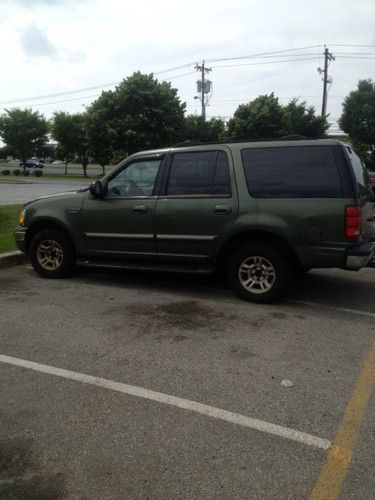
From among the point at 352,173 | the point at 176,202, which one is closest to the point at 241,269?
the point at 176,202

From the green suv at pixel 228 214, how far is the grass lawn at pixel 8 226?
1610 mm

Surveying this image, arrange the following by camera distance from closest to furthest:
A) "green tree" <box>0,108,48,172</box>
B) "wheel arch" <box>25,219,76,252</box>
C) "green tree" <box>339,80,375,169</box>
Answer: "wheel arch" <box>25,219,76,252</box> < "green tree" <box>339,80,375,169</box> < "green tree" <box>0,108,48,172</box>

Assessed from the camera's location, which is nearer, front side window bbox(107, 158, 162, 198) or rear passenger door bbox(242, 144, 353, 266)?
rear passenger door bbox(242, 144, 353, 266)

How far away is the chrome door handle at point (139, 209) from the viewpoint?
6057 millimetres

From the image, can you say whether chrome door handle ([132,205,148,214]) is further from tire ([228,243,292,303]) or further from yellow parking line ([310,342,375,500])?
yellow parking line ([310,342,375,500])

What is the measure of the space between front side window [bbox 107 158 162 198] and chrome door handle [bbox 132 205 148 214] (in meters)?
0.18

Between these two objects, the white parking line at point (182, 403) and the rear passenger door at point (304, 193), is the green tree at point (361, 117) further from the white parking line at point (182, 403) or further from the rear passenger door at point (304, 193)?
the white parking line at point (182, 403)

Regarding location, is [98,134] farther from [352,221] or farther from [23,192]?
[352,221]

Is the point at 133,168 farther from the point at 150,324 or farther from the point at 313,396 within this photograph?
the point at 313,396

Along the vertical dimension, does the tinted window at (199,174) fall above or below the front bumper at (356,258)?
above

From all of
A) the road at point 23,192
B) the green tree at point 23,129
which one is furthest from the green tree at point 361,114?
the green tree at point 23,129

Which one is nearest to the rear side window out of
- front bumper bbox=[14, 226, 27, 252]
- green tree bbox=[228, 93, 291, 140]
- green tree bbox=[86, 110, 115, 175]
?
front bumper bbox=[14, 226, 27, 252]

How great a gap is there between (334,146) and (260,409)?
122 inches

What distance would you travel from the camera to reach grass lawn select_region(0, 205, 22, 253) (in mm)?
8148
